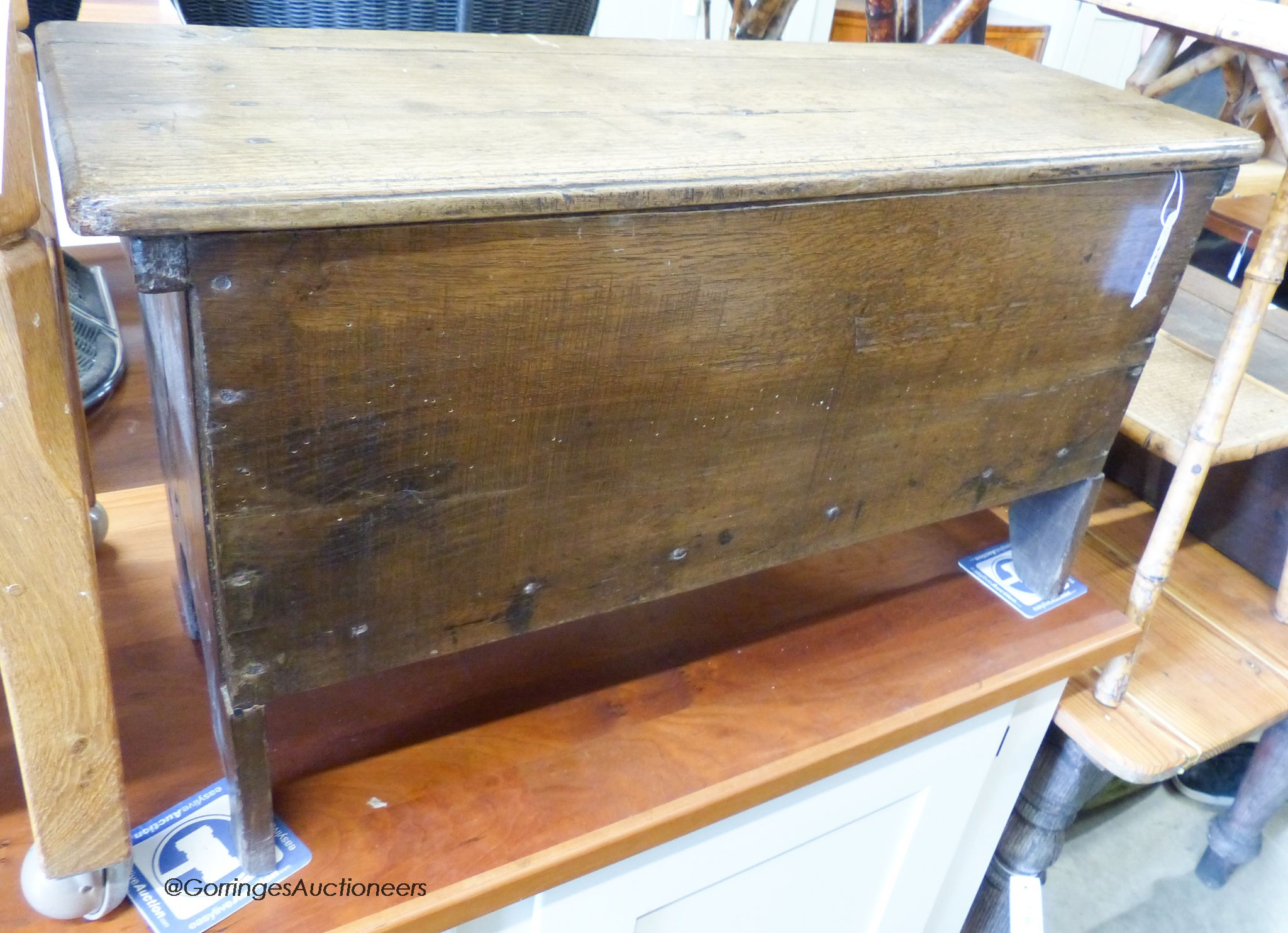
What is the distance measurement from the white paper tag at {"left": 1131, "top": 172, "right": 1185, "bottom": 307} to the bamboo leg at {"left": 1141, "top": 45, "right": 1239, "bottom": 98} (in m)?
0.19

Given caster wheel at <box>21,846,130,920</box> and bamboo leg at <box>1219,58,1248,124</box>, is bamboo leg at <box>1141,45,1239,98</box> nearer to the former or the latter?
bamboo leg at <box>1219,58,1248,124</box>

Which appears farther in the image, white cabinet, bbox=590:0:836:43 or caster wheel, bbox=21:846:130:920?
white cabinet, bbox=590:0:836:43

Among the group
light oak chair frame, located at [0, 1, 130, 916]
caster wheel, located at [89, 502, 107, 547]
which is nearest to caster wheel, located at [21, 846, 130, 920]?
light oak chair frame, located at [0, 1, 130, 916]

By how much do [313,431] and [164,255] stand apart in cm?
12

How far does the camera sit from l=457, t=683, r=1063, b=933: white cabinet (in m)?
0.80

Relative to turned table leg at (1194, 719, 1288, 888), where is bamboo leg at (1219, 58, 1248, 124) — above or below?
above

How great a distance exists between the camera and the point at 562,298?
58 cm

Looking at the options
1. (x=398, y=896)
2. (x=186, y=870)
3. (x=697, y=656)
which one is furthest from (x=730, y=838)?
(x=186, y=870)

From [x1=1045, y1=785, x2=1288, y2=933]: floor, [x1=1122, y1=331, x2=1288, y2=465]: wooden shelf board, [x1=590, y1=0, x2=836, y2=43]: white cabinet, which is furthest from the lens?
[x1=590, y1=0, x2=836, y2=43]: white cabinet

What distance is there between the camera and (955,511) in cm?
90

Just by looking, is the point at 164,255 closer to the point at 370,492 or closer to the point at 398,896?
the point at 370,492

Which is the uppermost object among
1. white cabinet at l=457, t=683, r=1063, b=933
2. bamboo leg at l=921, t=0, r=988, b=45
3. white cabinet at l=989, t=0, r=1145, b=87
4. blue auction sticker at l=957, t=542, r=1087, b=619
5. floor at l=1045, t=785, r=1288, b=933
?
bamboo leg at l=921, t=0, r=988, b=45

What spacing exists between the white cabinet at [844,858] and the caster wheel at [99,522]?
1.60ft

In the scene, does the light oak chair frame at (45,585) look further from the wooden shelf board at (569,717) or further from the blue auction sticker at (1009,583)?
the blue auction sticker at (1009,583)
